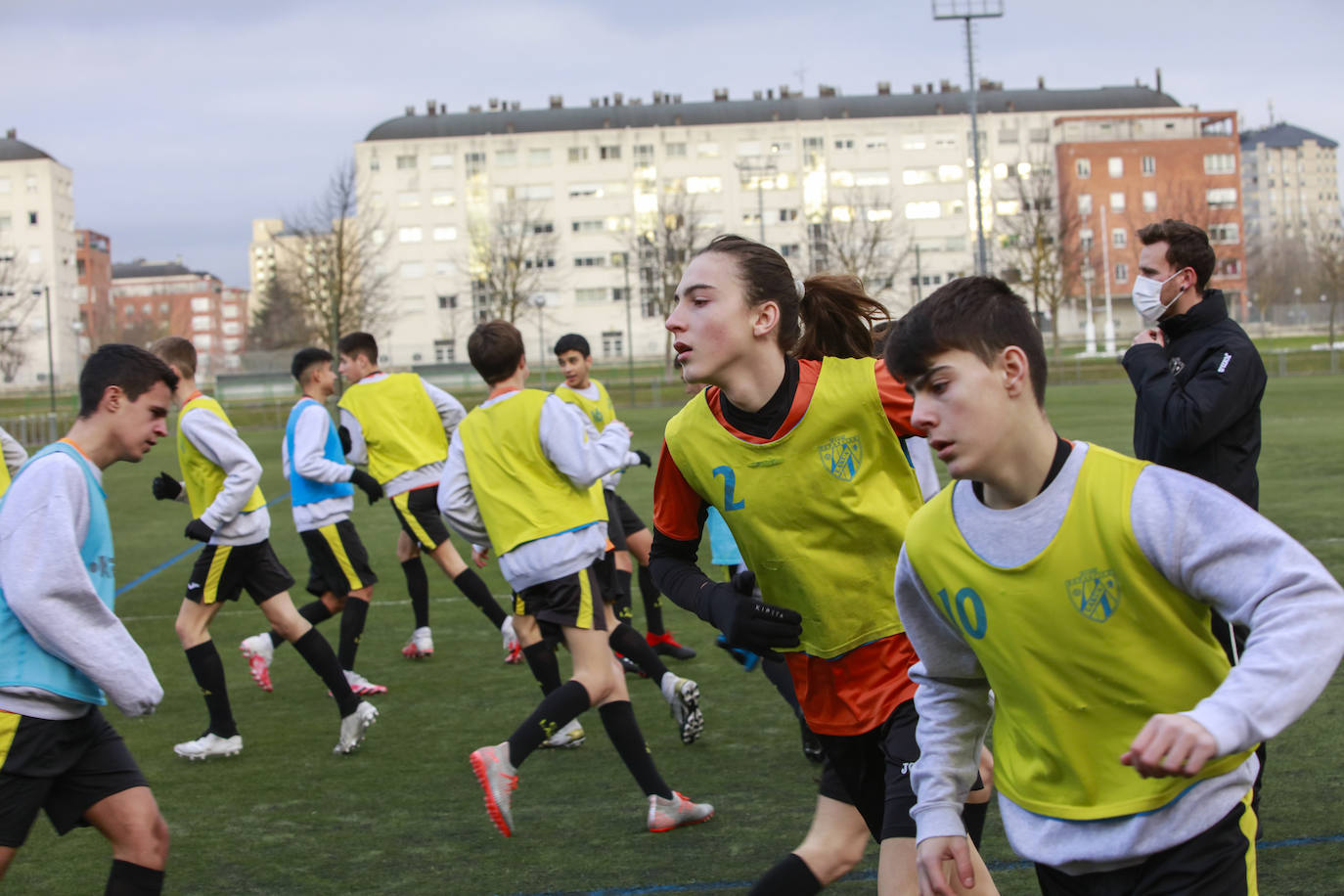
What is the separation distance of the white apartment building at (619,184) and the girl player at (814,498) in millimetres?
85225

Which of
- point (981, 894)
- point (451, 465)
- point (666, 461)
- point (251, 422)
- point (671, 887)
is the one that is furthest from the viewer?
point (251, 422)

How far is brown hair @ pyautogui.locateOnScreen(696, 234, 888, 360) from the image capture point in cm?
345

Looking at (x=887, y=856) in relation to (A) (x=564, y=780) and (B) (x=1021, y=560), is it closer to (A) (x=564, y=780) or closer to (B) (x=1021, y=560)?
(B) (x=1021, y=560)

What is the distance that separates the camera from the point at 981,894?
2934mm

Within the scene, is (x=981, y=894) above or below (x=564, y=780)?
above

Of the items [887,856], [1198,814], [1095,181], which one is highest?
[1095,181]

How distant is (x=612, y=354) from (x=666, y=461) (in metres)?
84.6

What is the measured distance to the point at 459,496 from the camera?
5.99 metres

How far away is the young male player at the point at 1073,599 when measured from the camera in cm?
217

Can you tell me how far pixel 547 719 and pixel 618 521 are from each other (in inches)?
115

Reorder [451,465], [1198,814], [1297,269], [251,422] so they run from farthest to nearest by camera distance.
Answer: [1297,269] → [251,422] → [451,465] → [1198,814]

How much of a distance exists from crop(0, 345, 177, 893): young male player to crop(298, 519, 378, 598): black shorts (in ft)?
14.0

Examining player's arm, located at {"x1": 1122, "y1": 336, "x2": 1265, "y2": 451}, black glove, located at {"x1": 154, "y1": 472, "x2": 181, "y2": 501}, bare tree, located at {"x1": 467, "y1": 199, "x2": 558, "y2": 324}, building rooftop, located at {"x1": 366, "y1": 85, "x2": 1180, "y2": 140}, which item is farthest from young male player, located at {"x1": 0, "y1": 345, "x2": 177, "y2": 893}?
building rooftop, located at {"x1": 366, "y1": 85, "x2": 1180, "y2": 140}

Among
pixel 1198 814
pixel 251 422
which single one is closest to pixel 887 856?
pixel 1198 814
